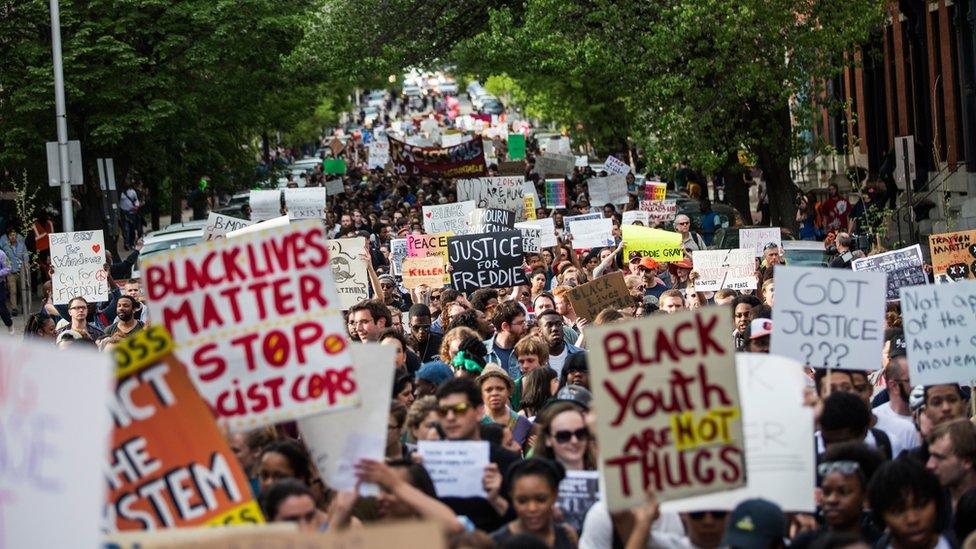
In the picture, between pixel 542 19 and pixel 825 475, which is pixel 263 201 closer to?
pixel 542 19

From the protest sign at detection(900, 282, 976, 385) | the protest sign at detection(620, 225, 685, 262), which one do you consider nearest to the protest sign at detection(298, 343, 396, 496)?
the protest sign at detection(900, 282, 976, 385)

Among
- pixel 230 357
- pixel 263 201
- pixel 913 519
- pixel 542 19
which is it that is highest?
pixel 542 19

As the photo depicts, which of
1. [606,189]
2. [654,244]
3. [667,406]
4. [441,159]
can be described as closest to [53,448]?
[667,406]

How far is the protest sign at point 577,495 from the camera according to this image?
773 centimetres

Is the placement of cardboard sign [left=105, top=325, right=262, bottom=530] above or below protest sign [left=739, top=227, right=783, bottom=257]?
below

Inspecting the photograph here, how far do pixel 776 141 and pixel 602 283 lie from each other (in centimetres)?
1814

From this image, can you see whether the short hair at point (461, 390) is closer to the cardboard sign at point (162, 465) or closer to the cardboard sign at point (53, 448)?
the cardboard sign at point (162, 465)

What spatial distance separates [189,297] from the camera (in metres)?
7.20

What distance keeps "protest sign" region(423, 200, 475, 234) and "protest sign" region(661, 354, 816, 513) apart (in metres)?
17.0

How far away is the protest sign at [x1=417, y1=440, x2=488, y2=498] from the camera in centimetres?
771

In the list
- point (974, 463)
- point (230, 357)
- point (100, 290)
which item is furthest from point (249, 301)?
point (100, 290)

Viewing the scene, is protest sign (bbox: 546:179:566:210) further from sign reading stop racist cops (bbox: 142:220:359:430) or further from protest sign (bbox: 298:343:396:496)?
sign reading stop racist cops (bbox: 142:220:359:430)

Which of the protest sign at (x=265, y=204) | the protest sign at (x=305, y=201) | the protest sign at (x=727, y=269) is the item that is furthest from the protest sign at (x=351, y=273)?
the protest sign at (x=265, y=204)

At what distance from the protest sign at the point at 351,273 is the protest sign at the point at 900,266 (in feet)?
14.8
